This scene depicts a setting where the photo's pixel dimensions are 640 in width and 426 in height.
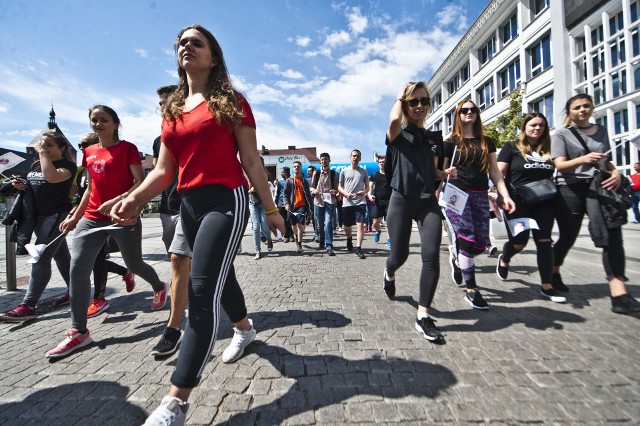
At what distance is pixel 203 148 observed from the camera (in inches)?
73.6

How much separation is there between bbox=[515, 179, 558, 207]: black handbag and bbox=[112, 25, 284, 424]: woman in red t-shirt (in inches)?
116

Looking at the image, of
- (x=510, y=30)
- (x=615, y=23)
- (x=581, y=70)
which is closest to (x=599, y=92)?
(x=581, y=70)

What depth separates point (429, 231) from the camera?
284cm

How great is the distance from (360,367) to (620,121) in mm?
22303

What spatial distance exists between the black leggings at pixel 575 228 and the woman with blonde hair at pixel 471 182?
63cm

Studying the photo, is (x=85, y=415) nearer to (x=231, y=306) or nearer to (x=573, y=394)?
(x=231, y=306)

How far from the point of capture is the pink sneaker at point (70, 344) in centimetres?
251

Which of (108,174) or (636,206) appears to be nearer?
(108,174)

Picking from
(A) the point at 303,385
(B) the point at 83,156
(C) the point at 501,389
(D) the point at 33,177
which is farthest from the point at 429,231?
(D) the point at 33,177

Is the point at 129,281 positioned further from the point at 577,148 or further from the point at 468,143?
the point at 577,148

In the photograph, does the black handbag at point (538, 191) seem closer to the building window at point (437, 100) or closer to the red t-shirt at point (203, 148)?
the red t-shirt at point (203, 148)

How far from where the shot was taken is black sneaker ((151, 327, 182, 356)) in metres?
2.45

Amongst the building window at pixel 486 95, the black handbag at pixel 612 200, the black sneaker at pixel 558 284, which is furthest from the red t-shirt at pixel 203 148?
the building window at pixel 486 95

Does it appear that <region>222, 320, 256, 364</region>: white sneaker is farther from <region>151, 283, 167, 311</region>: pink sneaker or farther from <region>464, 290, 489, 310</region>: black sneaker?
<region>464, 290, 489, 310</region>: black sneaker
